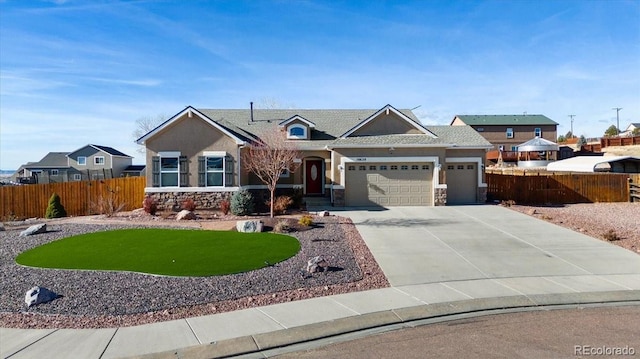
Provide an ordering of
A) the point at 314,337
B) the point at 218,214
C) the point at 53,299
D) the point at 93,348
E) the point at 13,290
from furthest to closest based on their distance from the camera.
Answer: the point at 218,214
the point at 13,290
the point at 53,299
the point at 314,337
the point at 93,348

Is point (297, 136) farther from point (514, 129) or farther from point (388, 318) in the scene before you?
point (514, 129)

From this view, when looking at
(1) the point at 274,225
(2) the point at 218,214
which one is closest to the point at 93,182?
(2) the point at 218,214

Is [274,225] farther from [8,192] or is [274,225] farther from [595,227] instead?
[8,192]

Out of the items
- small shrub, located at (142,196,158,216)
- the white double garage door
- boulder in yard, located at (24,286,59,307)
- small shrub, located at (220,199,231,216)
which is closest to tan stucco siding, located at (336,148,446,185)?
the white double garage door

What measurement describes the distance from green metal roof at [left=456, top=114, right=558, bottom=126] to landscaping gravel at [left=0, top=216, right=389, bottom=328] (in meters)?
55.0

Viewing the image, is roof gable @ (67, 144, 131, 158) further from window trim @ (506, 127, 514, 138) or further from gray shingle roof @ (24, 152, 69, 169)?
window trim @ (506, 127, 514, 138)

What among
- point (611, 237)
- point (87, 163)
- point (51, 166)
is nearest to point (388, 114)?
point (611, 237)

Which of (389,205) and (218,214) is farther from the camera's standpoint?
(389,205)

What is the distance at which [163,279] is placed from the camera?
9.68 metres

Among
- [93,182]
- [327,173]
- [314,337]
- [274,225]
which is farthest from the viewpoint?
[327,173]

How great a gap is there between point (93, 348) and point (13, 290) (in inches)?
156

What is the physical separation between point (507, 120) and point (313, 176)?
46.1 m

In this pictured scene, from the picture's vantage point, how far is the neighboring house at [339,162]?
69.5 ft

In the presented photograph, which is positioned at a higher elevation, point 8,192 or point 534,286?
point 8,192
